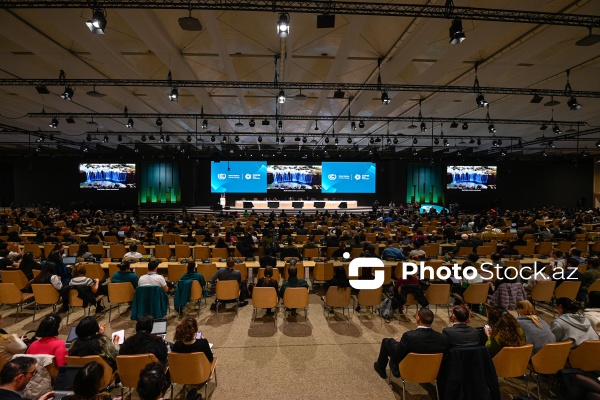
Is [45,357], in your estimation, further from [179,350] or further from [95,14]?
[95,14]

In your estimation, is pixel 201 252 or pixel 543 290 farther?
pixel 201 252

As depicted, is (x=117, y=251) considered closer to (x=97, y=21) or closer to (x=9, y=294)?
(x=9, y=294)

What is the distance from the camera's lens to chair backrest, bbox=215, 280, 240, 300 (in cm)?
648

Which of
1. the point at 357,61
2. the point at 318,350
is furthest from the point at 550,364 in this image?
the point at 357,61

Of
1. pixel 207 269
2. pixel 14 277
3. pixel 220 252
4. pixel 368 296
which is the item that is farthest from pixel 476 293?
pixel 14 277

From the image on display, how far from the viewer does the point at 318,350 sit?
5.25 m

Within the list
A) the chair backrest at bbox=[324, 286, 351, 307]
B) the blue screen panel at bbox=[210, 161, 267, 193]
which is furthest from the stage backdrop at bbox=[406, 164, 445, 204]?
the chair backrest at bbox=[324, 286, 351, 307]

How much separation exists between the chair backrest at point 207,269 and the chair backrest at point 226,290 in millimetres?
992

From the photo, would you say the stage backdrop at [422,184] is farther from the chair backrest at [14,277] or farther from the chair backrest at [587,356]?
the chair backrest at [14,277]

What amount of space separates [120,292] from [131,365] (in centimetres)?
323

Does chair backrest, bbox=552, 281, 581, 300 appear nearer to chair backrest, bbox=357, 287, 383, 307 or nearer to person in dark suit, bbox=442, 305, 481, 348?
chair backrest, bbox=357, 287, 383, 307

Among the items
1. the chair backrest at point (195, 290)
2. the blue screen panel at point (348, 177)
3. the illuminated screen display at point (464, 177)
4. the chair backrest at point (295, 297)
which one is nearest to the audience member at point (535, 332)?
the chair backrest at point (295, 297)

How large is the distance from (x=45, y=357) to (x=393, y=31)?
8.39 meters

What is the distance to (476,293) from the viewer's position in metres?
6.44
